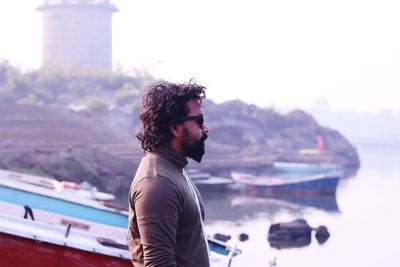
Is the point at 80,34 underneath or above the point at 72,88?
above

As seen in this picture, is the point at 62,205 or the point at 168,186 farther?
the point at 62,205

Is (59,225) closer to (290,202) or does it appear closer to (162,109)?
(162,109)

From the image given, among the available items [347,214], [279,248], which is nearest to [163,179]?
[279,248]

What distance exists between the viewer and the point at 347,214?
20453 millimetres

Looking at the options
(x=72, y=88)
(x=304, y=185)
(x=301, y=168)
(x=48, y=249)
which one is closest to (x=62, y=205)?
(x=48, y=249)

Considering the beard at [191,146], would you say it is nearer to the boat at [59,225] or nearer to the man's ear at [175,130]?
the man's ear at [175,130]

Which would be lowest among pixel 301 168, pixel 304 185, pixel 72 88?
pixel 304 185

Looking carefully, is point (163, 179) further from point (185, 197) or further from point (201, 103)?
point (201, 103)

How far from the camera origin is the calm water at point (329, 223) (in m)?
13.1

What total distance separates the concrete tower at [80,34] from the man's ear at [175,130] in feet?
165

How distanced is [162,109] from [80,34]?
50.9 metres

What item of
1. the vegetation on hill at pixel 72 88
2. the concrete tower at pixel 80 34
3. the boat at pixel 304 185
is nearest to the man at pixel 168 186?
the boat at pixel 304 185

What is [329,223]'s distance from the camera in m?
18.5

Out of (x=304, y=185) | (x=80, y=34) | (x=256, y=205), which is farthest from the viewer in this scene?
(x=80, y=34)
